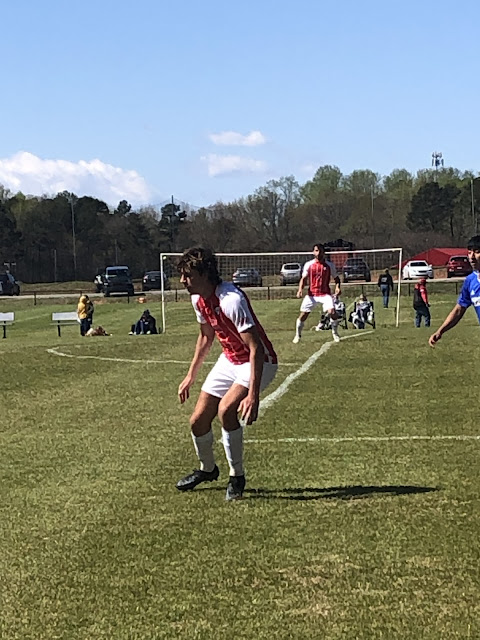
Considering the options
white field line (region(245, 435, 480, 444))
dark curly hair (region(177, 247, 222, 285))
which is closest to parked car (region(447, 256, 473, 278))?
white field line (region(245, 435, 480, 444))

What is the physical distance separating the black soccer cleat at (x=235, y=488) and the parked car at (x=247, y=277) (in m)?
40.3

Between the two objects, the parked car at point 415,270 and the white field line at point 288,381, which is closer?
the white field line at point 288,381

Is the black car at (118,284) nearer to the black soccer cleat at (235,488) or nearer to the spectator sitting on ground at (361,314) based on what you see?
the spectator sitting on ground at (361,314)

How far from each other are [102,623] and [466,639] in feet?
5.73

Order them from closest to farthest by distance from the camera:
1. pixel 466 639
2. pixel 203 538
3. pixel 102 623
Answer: pixel 466 639, pixel 102 623, pixel 203 538

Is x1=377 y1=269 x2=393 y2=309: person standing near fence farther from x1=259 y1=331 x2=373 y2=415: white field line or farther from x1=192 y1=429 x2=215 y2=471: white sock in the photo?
x1=192 y1=429 x2=215 y2=471: white sock

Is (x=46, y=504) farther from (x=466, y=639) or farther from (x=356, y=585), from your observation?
(x=466, y=639)

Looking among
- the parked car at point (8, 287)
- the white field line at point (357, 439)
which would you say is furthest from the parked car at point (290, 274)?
the white field line at point (357, 439)

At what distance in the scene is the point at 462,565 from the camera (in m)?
5.96

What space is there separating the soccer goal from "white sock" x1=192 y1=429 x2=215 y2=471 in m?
28.7

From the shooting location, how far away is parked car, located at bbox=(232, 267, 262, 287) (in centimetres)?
4972

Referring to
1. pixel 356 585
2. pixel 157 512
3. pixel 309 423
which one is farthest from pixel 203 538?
pixel 309 423

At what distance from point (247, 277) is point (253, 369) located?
1782 inches

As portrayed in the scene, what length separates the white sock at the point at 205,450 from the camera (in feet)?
26.7
